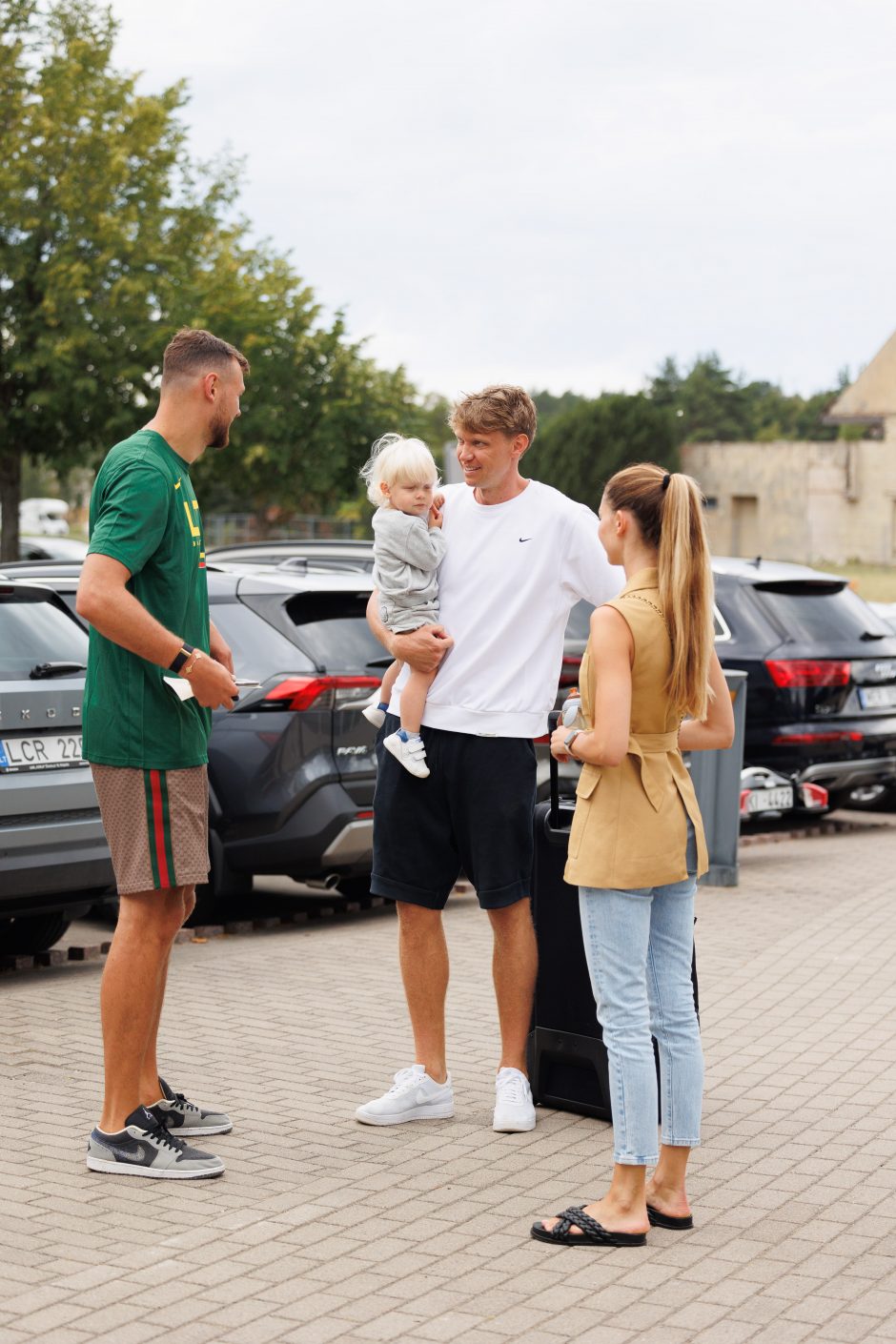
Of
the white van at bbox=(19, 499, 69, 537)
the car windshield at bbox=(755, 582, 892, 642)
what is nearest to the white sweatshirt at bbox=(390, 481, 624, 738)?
the car windshield at bbox=(755, 582, 892, 642)

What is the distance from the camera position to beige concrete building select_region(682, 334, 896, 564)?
61438mm

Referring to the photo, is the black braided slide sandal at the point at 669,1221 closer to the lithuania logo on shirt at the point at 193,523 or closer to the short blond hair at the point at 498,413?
the lithuania logo on shirt at the point at 193,523

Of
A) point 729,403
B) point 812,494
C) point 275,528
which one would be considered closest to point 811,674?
point 275,528

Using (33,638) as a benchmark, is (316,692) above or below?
below

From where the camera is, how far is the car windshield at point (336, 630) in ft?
26.3

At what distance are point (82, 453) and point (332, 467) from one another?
6.32 m

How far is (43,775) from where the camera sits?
264 inches

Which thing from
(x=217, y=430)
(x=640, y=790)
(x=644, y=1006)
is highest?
(x=217, y=430)

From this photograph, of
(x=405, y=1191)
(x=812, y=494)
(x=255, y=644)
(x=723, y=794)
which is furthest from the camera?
(x=812, y=494)

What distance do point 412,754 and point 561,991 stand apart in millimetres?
869

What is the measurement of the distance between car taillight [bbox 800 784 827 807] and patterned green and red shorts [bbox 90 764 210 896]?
6.67 metres

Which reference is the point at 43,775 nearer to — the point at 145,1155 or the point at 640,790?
the point at 145,1155

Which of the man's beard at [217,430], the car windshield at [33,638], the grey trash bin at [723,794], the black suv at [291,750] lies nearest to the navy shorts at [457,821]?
the man's beard at [217,430]

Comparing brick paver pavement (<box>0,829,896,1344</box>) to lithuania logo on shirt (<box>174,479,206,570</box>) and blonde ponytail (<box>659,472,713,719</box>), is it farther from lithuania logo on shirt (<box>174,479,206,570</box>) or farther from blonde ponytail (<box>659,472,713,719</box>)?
lithuania logo on shirt (<box>174,479,206,570</box>)
